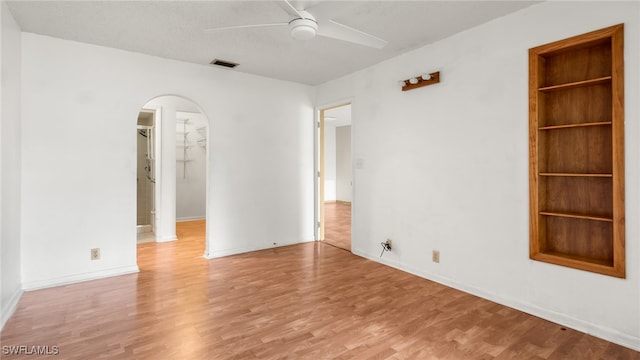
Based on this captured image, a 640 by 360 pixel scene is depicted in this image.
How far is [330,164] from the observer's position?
1062 cm

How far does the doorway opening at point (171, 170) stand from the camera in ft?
17.1

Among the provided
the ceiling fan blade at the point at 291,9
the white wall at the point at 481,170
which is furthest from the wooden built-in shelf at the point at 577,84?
the ceiling fan blade at the point at 291,9

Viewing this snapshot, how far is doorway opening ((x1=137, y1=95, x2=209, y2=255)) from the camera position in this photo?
5227 millimetres

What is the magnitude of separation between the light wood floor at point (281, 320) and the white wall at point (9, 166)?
21 cm

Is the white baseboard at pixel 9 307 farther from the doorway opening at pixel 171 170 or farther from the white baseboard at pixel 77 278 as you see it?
the doorway opening at pixel 171 170

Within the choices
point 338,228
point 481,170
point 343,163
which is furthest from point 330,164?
point 481,170

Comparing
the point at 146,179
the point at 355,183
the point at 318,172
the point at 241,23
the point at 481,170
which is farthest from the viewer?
the point at 146,179

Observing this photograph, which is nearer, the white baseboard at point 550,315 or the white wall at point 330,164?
the white baseboard at point 550,315

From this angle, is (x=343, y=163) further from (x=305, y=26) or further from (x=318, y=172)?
(x=305, y=26)

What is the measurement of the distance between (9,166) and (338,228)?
4731 millimetres

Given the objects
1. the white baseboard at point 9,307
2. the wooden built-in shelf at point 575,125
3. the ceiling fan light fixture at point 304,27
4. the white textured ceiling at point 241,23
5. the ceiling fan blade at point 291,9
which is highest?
the white textured ceiling at point 241,23

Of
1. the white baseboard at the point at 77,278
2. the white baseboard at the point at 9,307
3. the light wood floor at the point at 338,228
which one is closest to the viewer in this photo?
the white baseboard at the point at 9,307

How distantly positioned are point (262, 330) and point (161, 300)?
1.12 metres

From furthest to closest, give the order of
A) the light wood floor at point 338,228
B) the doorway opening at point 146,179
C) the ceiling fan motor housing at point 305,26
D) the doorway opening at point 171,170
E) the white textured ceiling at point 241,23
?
the doorway opening at point 146,179
the doorway opening at point 171,170
the light wood floor at point 338,228
the white textured ceiling at point 241,23
the ceiling fan motor housing at point 305,26
